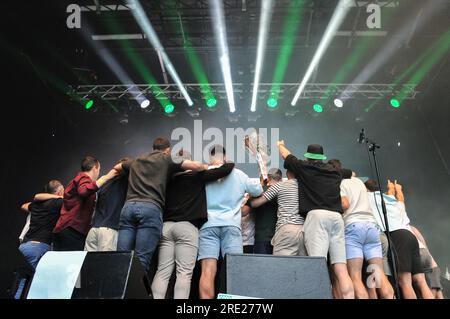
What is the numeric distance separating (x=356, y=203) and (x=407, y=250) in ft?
2.01

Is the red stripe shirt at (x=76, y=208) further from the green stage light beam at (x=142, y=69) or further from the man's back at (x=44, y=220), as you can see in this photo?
the green stage light beam at (x=142, y=69)

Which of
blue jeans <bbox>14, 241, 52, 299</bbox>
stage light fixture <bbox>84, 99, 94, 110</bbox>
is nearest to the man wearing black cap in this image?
blue jeans <bbox>14, 241, 52, 299</bbox>

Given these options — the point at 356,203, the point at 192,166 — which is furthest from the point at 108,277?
the point at 356,203

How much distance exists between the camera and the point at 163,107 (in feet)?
27.8

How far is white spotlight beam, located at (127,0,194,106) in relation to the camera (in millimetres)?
6867

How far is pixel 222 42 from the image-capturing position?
7.34 m

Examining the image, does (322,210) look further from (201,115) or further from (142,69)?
(142,69)

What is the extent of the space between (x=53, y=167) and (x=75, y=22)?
2609 millimetres

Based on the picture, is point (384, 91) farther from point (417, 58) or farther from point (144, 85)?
point (144, 85)

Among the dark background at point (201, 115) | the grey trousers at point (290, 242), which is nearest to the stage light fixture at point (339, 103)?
the dark background at point (201, 115)

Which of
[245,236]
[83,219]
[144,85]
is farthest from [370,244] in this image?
[144,85]

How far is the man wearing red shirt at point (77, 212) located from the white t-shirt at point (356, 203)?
200 cm

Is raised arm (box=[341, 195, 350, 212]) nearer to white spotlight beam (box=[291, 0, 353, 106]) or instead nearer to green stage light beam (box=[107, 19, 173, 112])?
white spotlight beam (box=[291, 0, 353, 106])
